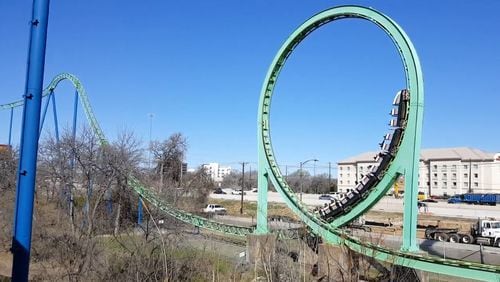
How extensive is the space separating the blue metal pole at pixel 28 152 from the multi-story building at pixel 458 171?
9657cm

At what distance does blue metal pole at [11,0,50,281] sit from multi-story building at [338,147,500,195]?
3802 inches

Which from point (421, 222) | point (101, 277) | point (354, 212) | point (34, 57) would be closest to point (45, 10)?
point (34, 57)

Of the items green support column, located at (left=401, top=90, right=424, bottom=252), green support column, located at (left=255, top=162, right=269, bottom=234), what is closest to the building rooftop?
green support column, located at (left=255, top=162, right=269, bottom=234)

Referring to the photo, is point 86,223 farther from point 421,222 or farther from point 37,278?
point 421,222

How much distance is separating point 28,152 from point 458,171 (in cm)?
10947

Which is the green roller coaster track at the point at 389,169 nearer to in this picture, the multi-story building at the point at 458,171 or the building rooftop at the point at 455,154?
the multi-story building at the point at 458,171

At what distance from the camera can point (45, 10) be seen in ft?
15.0

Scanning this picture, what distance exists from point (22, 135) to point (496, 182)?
110 m

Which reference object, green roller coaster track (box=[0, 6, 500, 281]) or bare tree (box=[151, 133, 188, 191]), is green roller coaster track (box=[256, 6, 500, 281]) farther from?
bare tree (box=[151, 133, 188, 191])

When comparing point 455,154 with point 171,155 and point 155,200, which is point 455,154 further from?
point 155,200

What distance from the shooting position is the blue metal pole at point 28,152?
4.38 m

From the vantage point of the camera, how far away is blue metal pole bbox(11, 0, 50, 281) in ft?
14.4

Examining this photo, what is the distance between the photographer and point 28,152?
4.39 m

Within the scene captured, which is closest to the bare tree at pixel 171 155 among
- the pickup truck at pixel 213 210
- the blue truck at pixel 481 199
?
the pickup truck at pixel 213 210
